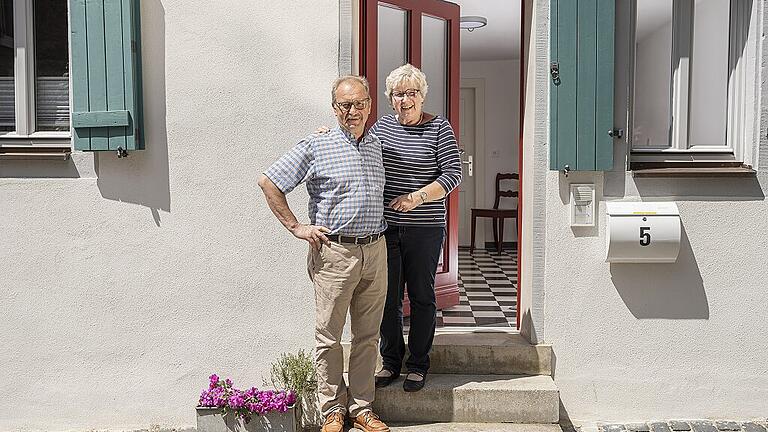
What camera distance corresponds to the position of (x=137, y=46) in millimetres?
4441

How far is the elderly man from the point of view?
12.4 feet

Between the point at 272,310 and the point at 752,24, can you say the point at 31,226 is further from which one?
the point at 752,24

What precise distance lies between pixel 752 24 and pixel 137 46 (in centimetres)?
316

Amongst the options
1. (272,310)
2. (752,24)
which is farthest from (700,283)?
(272,310)

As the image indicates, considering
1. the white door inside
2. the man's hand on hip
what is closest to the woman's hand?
the man's hand on hip

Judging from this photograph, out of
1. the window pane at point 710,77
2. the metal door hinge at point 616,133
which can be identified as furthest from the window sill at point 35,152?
the window pane at point 710,77

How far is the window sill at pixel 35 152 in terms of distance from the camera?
14.8 feet

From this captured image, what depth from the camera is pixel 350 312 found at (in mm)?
3957

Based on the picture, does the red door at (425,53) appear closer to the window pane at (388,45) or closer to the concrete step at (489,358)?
the window pane at (388,45)

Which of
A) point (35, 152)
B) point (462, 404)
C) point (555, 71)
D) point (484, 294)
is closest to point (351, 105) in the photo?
point (555, 71)

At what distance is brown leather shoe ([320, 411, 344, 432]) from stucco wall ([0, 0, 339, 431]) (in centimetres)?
63

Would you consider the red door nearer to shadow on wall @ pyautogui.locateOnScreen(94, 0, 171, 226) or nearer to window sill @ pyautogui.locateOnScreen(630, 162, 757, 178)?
shadow on wall @ pyautogui.locateOnScreen(94, 0, 171, 226)

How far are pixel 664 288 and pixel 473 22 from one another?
4725mm

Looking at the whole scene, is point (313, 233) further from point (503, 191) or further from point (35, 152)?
point (503, 191)
